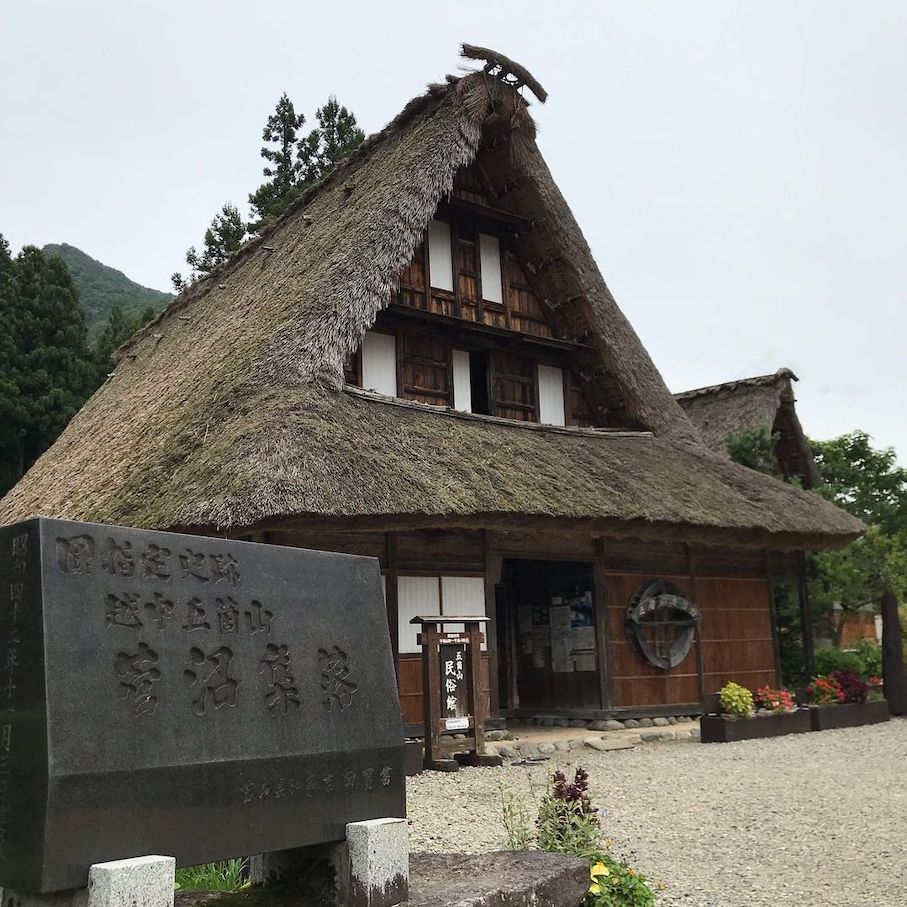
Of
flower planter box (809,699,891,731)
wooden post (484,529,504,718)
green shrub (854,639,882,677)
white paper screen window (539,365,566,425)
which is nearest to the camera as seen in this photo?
wooden post (484,529,504,718)

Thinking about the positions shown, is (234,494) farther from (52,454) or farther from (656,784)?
(52,454)

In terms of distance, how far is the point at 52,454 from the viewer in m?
16.7

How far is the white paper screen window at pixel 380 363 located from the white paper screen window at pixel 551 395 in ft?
8.71

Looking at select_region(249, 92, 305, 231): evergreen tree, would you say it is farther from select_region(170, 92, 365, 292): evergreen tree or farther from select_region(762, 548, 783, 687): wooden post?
select_region(762, 548, 783, 687): wooden post

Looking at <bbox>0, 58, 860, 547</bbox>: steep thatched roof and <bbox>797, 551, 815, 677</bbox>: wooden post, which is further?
<bbox>797, 551, 815, 677</bbox>: wooden post

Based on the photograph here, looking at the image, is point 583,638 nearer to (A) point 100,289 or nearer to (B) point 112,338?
(B) point 112,338

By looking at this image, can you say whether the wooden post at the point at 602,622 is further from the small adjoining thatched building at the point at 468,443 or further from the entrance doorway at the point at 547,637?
the entrance doorway at the point at 547,637

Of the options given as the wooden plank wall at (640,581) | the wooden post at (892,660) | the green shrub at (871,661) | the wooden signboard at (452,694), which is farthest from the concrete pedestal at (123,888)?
the green shrub at (871,661)

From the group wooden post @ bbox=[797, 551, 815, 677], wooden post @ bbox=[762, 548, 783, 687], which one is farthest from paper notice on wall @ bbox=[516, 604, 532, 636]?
wooden post @ bbox=[797, 551, 815, 677]

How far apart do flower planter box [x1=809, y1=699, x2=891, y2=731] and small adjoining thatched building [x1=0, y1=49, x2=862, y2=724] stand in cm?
156

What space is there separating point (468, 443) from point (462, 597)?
185 centimetres

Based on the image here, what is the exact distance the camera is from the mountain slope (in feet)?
141

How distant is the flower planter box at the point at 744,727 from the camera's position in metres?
11.5

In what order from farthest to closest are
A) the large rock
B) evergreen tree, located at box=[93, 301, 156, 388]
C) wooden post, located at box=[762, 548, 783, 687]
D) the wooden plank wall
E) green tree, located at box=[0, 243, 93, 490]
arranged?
evergreen tree, located at box=[93, 301, 156, 388] < green tree, located at box=[0, 243, 93, 490] < wooden post, located at box=[762, 548, 783, 687] < the wooden plank wall < the large rock
